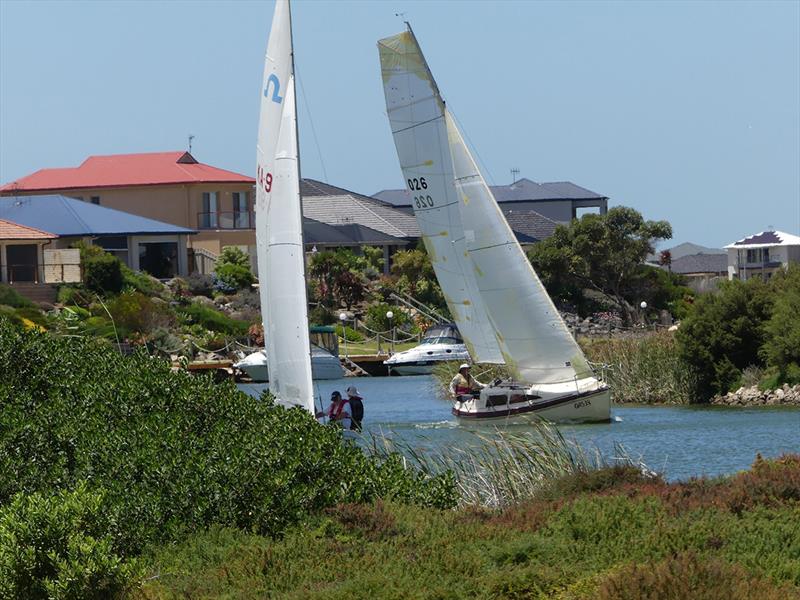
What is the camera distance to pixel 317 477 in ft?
48.9

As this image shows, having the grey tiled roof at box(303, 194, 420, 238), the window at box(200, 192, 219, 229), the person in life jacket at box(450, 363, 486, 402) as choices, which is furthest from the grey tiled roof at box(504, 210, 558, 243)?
the person in life jacket at box(450, 363, 486, 402)

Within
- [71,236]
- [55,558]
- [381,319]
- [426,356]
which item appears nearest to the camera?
[55,558]

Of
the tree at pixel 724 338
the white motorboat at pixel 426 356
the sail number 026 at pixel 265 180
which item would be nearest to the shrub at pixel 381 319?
the white motorboat at pixel 426 356

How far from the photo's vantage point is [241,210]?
283 ft

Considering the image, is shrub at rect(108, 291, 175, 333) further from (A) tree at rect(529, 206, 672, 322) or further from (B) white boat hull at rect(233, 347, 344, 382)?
(A) tree at rect(529, 206, 672, 322)

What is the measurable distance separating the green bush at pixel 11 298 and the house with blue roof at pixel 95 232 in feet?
23.0

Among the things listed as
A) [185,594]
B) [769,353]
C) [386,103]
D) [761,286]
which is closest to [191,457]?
[185,594]

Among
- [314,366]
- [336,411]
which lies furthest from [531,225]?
[336,411]

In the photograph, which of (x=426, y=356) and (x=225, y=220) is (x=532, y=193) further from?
(x=426, y=356)

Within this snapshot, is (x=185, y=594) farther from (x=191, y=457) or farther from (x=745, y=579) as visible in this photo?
(x=745, y=579)

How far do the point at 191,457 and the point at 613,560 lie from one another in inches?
182

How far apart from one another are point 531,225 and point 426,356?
38.9 meters

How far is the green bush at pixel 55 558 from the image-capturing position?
38.7 feet

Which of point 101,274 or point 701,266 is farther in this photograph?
point 701,266
